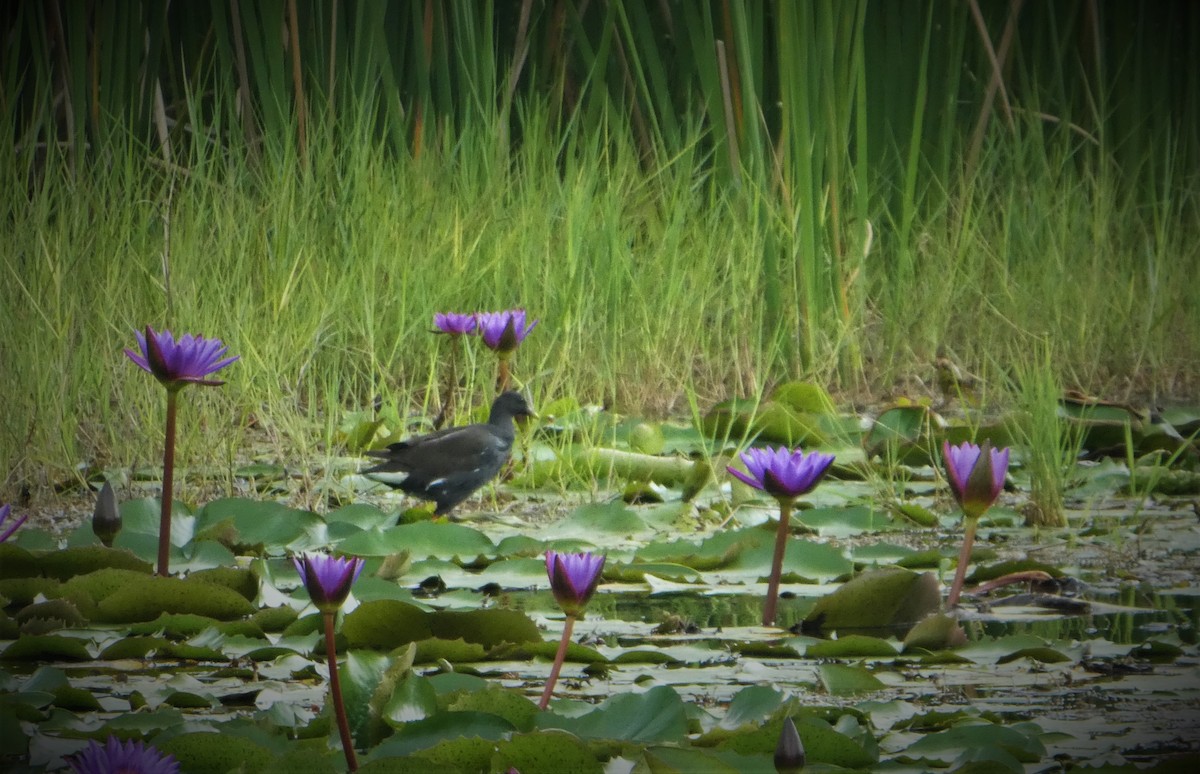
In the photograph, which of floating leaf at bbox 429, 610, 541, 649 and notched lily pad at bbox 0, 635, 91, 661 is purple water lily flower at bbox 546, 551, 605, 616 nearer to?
floating leaf at bbox 429, 610, 541, 649

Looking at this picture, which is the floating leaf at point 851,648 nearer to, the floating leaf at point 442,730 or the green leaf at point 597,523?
the floating leaf at point 442,730

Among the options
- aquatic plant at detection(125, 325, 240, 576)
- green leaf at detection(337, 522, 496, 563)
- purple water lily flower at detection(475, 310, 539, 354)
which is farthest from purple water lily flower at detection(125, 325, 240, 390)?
purple water lily flower at detection(475, 310, 539, 354)

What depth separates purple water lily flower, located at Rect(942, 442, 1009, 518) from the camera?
2133mm

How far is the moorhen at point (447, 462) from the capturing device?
3152mm

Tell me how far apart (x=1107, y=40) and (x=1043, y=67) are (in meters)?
0.36

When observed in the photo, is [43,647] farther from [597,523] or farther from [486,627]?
[597,523]

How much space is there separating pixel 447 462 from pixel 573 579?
1584mm

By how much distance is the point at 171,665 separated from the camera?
2021mm

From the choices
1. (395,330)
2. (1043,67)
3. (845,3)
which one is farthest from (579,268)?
(1043,67)

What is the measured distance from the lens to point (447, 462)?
10.3 feet

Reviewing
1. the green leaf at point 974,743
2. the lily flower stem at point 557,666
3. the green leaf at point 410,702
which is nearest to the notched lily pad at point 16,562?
the green leaf at point 410,702

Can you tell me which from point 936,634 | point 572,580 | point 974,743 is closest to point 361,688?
point 572,580

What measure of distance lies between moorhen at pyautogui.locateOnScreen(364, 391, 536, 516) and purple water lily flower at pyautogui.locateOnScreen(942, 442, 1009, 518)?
130cm

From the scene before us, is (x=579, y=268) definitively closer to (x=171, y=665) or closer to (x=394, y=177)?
(x=394, y=177)
